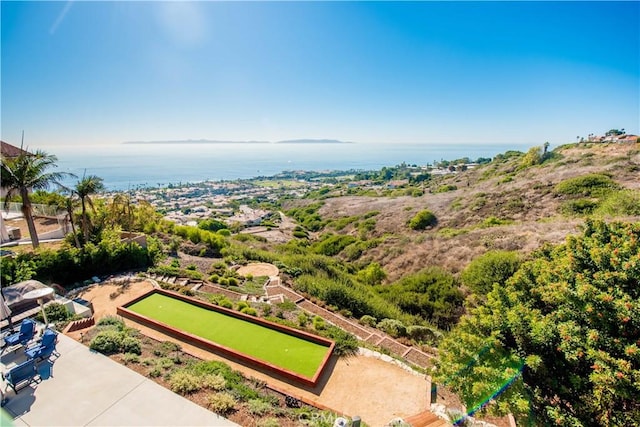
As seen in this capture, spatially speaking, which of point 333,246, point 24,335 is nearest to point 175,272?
point 24,335

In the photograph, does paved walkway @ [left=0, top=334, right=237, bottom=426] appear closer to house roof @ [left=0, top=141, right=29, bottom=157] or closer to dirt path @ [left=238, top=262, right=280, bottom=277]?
dirt path @ [left=238, top=262, right=280, bottom=277]

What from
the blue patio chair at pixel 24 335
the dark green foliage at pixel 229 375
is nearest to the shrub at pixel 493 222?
the dark green foliage at pixel 229 375

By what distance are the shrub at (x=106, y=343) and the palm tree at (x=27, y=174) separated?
338 inches

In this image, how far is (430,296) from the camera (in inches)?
631

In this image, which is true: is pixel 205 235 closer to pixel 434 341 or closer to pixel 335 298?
pixel 335 298

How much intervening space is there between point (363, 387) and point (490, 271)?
1012 centimetres

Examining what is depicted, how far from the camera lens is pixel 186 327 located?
9.62 metres

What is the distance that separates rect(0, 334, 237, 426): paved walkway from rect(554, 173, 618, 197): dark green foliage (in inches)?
1334

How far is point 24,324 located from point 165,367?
3745 mm

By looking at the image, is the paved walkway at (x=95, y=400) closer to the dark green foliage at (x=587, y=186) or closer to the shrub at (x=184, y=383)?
the shrub at (x=184, y=383)

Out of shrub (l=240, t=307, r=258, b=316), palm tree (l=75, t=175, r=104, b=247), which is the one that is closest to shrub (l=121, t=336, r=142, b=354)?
shrub (l=240, t=307, r=258, b=316)

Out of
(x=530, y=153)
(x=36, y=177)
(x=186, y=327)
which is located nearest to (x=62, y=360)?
(x=186, y=327)

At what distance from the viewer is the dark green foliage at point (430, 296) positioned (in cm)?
1477

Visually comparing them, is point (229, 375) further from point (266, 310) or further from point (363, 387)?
point (266, 310)
